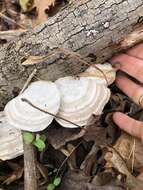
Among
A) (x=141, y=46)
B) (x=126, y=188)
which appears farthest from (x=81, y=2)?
(x=126, y=188)

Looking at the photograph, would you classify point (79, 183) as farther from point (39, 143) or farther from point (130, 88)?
point (130, 88)

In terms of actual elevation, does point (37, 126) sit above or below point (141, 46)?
below

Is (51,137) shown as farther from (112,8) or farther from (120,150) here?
(112,8)

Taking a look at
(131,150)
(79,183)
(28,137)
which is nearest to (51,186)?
(79,183)

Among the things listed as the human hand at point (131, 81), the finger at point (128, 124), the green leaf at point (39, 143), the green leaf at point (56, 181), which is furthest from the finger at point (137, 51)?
the green leaf at point (56, 181)

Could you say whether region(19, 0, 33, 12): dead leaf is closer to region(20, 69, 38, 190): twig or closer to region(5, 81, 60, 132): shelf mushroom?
region(5, 81, 60, 132): shelf mushroom

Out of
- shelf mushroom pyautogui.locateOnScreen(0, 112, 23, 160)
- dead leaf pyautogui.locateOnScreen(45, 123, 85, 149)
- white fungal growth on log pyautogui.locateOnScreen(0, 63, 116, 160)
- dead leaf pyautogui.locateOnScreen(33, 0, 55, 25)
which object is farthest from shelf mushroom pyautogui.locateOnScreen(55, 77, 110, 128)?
dead leaf pyautogui.locateOnScreen(33, 0, 55, 25)
